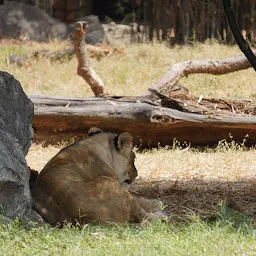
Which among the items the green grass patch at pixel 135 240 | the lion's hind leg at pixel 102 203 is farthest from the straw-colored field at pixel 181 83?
the green grass patch at pixel 135 240

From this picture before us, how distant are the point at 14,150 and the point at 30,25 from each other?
14.0m

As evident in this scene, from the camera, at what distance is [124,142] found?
6.30m

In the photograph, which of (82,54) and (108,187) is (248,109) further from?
(108,187)

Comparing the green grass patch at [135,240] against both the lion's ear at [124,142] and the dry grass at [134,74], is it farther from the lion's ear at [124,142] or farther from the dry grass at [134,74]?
the dry grass at [134,74]

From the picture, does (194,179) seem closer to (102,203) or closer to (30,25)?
(102,203)

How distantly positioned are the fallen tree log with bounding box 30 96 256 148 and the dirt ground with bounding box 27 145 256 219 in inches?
8.4

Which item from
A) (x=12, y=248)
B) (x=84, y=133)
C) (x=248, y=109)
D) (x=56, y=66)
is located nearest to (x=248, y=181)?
(x=248, y=109)

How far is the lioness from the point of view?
5.37 metres

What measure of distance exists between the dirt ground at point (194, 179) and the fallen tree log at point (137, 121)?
21cm

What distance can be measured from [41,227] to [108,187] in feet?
2.20

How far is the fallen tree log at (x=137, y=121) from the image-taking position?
8.58 meters

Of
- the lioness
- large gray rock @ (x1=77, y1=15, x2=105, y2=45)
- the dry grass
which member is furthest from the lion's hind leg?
large gray rock @ (x1=77, y1=15, x2=105, y2=45)

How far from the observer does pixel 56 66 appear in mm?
13742

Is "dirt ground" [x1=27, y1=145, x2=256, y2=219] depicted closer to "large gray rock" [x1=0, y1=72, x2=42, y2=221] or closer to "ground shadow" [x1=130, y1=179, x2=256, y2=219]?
"ground shadow" [x1=130, y1=179, x2=256, y2=219]
